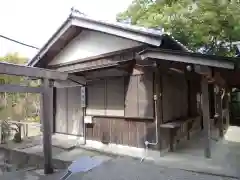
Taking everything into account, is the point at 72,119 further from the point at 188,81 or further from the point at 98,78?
the point at 188,81

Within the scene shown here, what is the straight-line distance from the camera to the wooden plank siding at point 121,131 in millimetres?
6754

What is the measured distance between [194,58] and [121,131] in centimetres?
360

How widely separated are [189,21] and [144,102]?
742cm

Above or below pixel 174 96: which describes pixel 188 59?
above

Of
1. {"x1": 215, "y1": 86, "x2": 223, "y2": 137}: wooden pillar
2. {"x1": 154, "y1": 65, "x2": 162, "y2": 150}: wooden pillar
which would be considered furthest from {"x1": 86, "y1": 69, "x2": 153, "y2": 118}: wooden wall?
{"x1": 215, "y1": 86, "x2": 223, "y2": 137}: wooden pillar

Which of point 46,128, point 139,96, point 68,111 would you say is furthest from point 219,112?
point 46,128

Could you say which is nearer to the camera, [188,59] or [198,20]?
[188,59]

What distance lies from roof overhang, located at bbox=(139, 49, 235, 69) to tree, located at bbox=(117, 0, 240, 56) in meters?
A: 7.35

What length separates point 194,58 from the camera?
16.4ft

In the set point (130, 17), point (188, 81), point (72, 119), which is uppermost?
point (130, 17)

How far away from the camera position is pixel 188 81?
31.1 feet

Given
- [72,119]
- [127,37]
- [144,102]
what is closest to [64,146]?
[72,119]

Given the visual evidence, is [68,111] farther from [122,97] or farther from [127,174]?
[127,174]

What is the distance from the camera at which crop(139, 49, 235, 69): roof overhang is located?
4.70m
